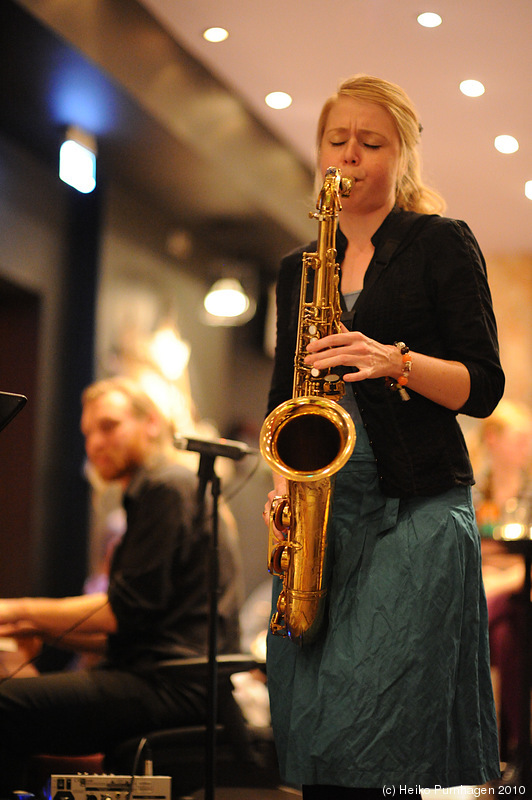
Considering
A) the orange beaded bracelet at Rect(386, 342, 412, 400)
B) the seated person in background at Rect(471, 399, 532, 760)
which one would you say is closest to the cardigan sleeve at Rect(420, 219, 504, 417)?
the orange beaded bracelet at Rect(386, 342, 412, 400)

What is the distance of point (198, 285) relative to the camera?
738cm

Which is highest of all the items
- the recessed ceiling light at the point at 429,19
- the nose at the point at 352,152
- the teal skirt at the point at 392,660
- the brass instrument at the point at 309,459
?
the recessed ceiling light at the point at 429,19

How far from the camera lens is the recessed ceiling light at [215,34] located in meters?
4.67

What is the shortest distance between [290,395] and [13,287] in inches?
139

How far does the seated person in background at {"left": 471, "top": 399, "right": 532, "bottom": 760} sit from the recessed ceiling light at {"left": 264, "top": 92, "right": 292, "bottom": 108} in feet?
7.90

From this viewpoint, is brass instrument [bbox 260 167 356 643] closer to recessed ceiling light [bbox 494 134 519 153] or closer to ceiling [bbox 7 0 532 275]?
ceiling [bbox 7 0 532 275]

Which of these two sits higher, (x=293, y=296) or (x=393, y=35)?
(x=393, y=35)

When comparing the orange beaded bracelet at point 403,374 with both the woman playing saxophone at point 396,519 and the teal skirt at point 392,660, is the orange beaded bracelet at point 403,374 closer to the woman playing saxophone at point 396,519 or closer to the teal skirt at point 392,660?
the woman playing saxophone at point 396,519

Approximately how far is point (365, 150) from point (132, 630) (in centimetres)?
199

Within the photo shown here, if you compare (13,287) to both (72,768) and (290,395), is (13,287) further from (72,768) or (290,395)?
(290,395)

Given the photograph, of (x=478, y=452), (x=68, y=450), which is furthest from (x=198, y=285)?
(x=478, y=452)

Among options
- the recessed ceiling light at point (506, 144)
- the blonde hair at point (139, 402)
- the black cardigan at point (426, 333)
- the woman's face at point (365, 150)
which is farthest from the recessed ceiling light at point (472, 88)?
the black cardigan at point (426, 333)

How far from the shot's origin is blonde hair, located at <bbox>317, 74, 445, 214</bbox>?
2.04 m

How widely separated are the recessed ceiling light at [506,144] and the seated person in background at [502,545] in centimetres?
172
